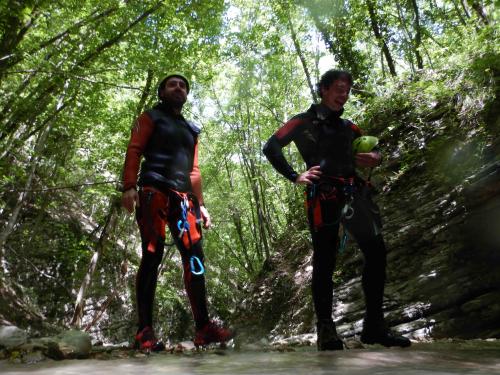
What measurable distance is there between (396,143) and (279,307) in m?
3.89

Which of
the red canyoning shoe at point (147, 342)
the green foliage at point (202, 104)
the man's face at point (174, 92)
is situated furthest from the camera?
the green foliage at point (202, 104)

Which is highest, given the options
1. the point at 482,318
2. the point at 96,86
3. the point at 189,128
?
the point at 96,86

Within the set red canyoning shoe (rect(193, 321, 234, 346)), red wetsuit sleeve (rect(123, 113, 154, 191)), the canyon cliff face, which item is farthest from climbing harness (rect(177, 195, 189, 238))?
the canyon cliff face

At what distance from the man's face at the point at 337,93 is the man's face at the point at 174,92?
4.16ft

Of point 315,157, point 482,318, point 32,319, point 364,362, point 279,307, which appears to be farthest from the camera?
point 32,319

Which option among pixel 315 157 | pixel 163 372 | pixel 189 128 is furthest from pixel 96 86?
pixel 163 372

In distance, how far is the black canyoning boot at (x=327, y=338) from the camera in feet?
9.91

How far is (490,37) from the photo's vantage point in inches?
269

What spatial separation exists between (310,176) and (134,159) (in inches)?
55.8

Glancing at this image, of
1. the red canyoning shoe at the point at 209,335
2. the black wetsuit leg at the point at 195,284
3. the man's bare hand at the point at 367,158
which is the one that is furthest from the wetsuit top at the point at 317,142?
the red canyoning shoe at the point at 209,335

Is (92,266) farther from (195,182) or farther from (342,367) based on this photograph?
(342,367)

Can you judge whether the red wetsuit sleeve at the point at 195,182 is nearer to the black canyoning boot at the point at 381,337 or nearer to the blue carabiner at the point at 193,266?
the blue carabiner at the point at 193,266

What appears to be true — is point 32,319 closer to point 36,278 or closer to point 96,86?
point 36,278

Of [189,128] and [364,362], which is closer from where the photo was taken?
[364,362]
